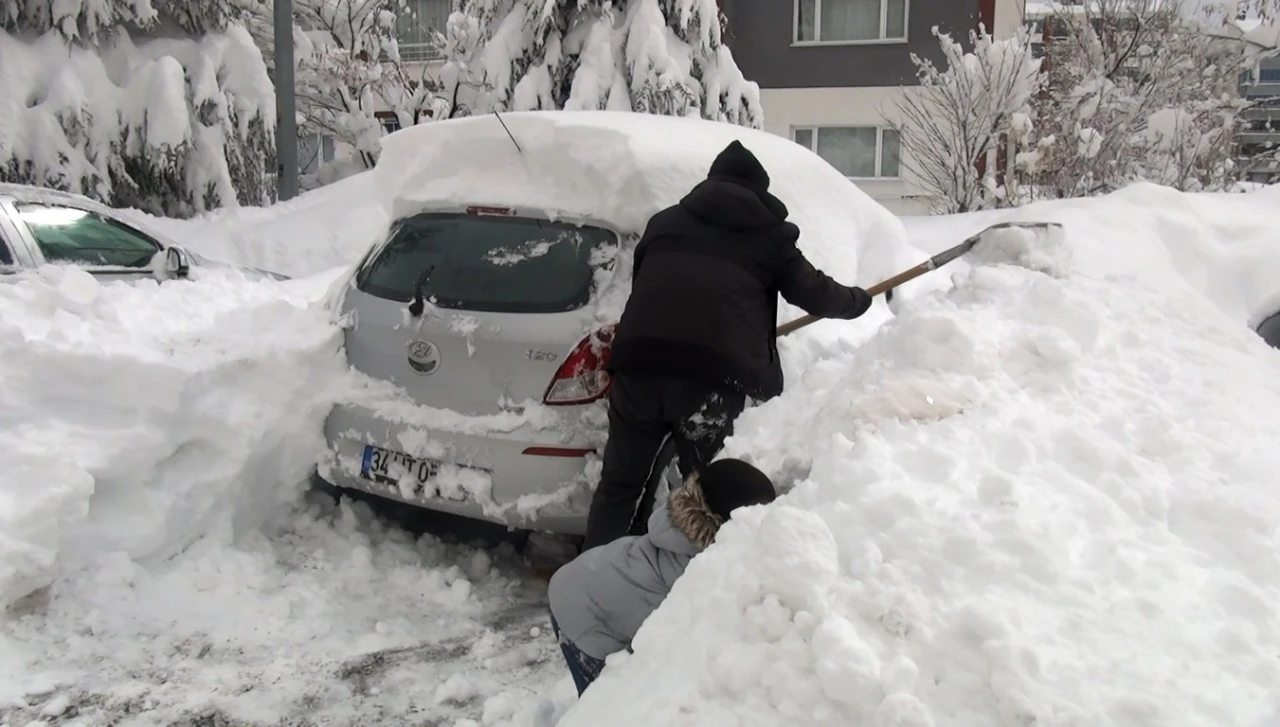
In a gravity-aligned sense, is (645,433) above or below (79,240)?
below

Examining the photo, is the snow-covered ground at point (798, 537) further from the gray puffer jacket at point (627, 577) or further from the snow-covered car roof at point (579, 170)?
the snow-covered car roof at point (579, 170)

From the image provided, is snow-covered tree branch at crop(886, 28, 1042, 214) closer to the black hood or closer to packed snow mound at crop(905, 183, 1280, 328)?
packed snow mound at crop(905, 183, 1280, 328)

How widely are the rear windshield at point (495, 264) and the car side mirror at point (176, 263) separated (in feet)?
7.53

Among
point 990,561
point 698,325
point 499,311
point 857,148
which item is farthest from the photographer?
point 857,148

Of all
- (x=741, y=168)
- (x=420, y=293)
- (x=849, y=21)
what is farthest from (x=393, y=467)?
(x=849, y=21)

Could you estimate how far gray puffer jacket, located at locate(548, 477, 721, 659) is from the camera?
7.99 feet

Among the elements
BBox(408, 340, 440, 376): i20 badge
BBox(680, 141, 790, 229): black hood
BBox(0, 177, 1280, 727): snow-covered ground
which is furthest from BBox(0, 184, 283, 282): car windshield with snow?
BBox(680, 141, 790, 229): black hood

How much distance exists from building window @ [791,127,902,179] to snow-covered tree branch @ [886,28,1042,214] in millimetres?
7638

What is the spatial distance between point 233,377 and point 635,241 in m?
1.87

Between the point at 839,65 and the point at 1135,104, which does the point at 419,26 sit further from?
the point at 1135,104

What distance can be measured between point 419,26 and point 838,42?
Answer: 928 cm

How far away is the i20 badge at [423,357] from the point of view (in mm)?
3941

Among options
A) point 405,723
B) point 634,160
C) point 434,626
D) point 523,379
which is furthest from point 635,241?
point 405,723

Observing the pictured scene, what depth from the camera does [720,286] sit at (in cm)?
358
